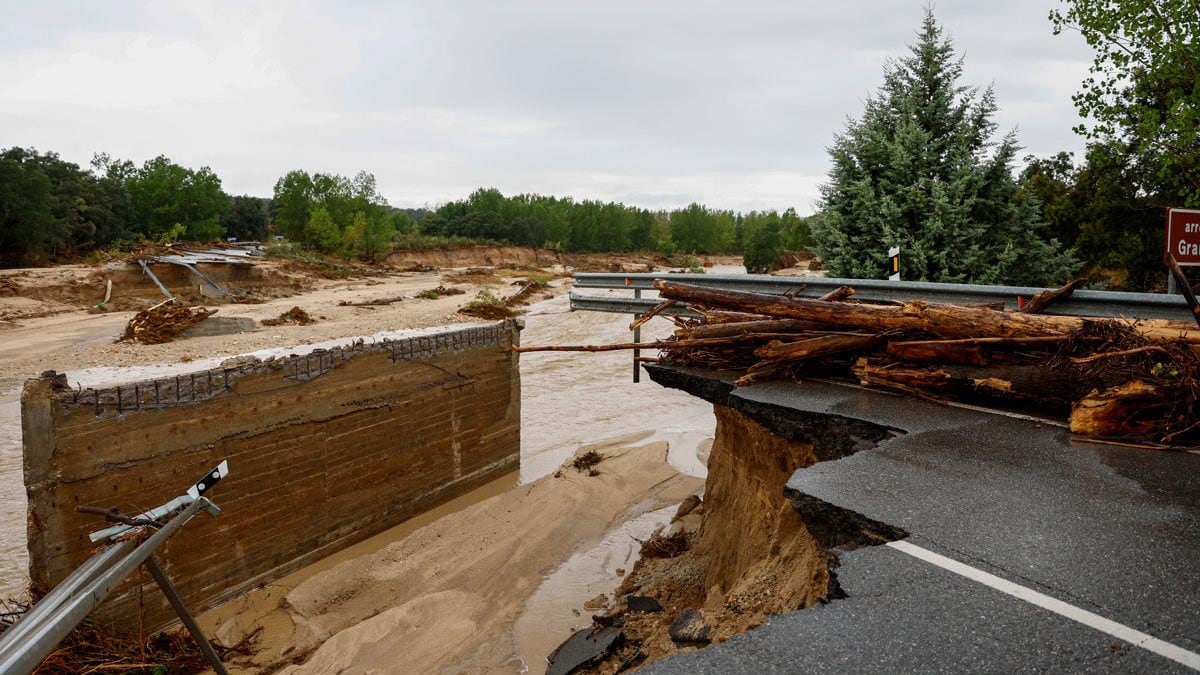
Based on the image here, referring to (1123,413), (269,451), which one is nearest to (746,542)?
(1123,413)

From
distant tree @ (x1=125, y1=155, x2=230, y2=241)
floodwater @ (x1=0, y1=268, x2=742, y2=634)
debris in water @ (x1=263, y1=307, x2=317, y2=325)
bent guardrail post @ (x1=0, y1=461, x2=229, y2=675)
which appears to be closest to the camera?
bent guardrail post @ (x1=0, y1=461, x2=229, y2=675)

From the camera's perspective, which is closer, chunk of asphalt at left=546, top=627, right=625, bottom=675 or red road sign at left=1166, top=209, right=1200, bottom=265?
chunk of asphalt at left=546, top=627, right=625, bottom=675

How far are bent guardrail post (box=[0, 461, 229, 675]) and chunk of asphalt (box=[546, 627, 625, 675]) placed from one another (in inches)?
107

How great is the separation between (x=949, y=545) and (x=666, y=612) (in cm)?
373

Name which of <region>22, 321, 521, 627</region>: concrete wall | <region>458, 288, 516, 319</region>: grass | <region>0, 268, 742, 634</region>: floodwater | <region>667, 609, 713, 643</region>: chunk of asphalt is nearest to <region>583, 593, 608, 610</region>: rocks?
<region>0, 268, 742, 634</region>: floodwater

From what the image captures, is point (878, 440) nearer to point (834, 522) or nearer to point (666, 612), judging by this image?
point (834, 522)

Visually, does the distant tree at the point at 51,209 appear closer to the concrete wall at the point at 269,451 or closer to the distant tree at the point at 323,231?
the distant tree at the point at 323,231

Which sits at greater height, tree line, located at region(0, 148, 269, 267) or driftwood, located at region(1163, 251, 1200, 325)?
tree line, located at region(0, 148, 269, 267)

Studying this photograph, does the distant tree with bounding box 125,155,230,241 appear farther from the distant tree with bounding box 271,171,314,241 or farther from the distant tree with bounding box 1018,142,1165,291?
the distant tree with bounding box 1018,142,1165,291

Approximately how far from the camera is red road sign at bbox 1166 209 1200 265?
6.58 m

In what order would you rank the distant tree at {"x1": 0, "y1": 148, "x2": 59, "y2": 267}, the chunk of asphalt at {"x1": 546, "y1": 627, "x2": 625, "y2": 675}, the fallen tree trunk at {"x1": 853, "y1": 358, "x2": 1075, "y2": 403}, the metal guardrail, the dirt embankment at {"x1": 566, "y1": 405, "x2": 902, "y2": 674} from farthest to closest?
the distant tree at {"x1": 0, "y1": 148, "x2": 59, "y2": 267} < the metal guardrail < the chunk of asphalt at {"x1": 546, "y1": 627, "x2": 625, "y2": 675} < the fallen tree trunk at {"x1": 853, "y1": 358, "x2": 1075, "y2": 403} < the dirt embankment at {"x1": 566, "y1": 405, "x2": 902, "y2": 674}

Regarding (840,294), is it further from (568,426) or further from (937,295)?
(568,426)

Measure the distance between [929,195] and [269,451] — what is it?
11.7 m

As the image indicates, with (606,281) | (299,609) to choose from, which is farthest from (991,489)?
(606,281)
